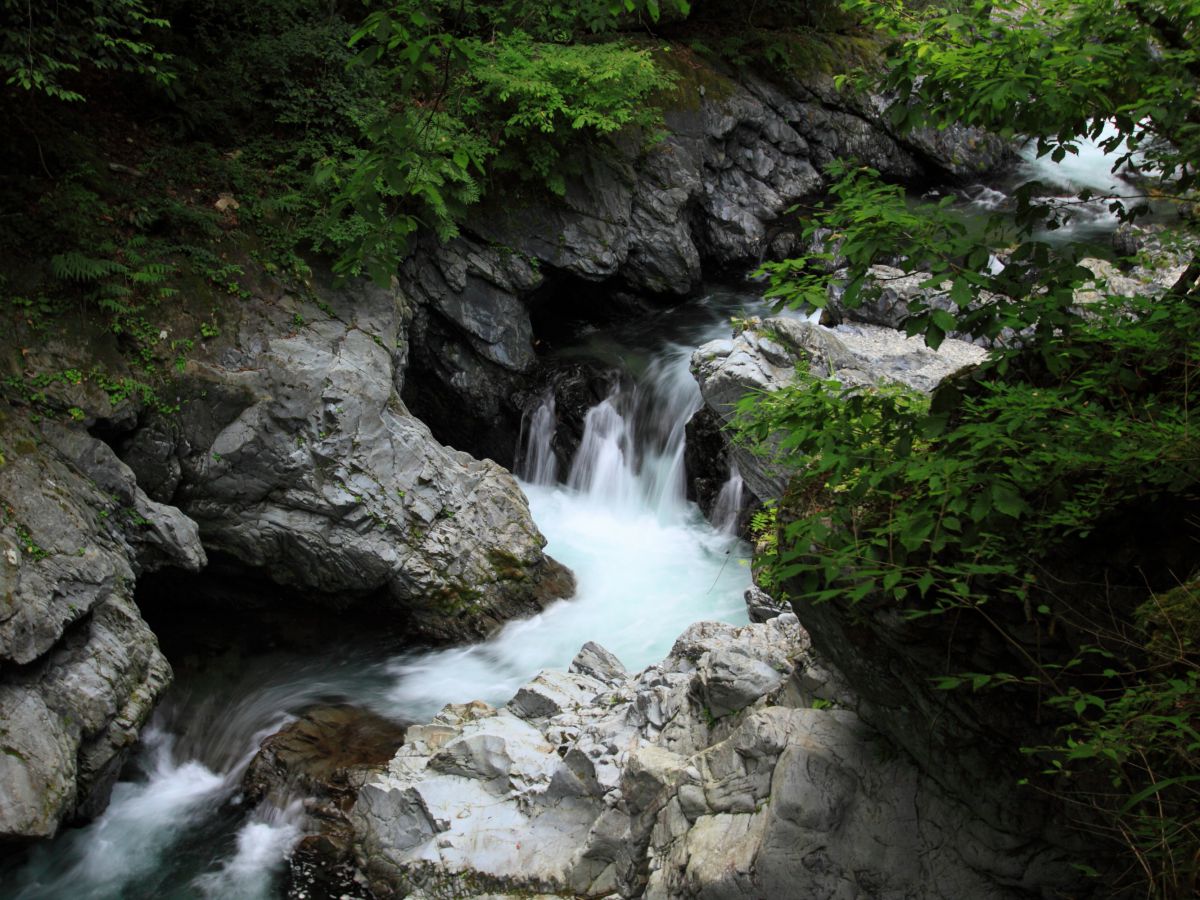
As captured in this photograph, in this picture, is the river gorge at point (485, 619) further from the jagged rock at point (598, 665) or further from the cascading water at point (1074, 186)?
the cascading water at point (1074, 186)

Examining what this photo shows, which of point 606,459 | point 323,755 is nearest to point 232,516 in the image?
point 323,755

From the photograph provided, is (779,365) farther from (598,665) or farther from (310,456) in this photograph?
(310,456)

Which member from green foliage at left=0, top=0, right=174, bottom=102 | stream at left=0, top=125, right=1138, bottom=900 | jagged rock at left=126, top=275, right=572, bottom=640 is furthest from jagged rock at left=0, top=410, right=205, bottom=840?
green foliage at left=0, top=0, right=174, bottom=102

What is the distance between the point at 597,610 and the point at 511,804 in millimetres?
3793

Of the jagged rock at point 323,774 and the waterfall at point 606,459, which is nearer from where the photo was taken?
the jagged rock at point 323,774

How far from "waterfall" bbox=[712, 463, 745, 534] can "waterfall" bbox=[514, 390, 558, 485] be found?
95.8 inches

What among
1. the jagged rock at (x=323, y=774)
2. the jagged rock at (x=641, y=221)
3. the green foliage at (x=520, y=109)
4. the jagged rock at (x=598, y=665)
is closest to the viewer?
the jagged rock at (x=323, y=774)

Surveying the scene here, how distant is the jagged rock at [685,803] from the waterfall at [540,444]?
5011 millimetres

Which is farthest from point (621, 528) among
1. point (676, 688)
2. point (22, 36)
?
point (22, 36)

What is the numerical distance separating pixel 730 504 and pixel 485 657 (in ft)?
12.3

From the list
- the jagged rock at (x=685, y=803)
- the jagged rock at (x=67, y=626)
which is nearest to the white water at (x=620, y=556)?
the jagged rock at (x=685, y=803)

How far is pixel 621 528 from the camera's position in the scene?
11.3m

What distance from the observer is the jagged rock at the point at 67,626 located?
5.73 meters

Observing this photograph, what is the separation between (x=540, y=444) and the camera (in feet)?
39.8
